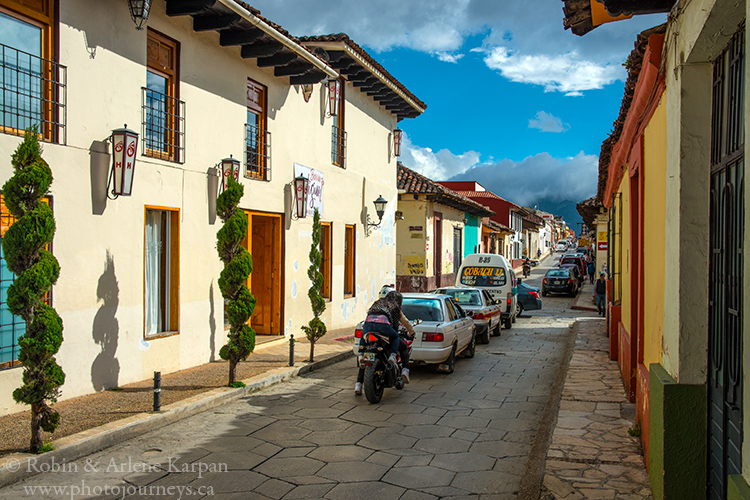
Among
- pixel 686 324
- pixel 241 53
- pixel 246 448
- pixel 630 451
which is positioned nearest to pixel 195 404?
pixel 246 448

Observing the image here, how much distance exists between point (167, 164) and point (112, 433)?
4677mm

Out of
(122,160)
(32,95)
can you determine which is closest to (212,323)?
(122,160)

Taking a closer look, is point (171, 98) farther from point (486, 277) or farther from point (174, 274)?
point (486, 277)

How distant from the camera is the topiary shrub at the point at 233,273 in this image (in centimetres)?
887

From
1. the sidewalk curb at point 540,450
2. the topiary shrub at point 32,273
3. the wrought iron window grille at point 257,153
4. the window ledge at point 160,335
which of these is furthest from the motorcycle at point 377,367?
the wrought iron window grille at point 257,153

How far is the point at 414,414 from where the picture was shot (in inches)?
310

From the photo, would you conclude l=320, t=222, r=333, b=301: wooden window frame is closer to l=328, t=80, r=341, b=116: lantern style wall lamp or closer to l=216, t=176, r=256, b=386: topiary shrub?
l=328, t=80, r=341, b=116: lantern style wall lamp

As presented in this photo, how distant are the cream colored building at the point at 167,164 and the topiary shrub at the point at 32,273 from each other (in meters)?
1.53

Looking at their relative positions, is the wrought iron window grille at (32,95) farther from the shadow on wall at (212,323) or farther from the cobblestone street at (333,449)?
the cobblestone street at (333,449)

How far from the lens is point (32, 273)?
5.74 metres

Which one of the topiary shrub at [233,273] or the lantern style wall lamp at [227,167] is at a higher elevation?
the lantern style wall lamp at [227,167]

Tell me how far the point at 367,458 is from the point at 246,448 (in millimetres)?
1325

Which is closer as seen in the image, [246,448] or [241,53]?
[246,448]

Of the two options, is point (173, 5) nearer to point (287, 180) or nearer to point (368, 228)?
point (287, 180)
